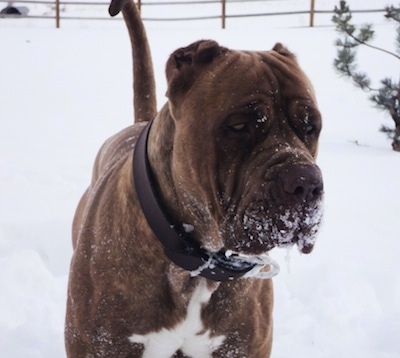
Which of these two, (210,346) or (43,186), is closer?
(210,346)

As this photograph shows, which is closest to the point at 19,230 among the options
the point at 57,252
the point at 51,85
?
the point at 57,252

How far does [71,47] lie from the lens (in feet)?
44.7

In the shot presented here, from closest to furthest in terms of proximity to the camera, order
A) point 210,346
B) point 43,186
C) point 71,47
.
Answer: point 210,346
point 43,186
point 71,47

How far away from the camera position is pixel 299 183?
1.62 metres

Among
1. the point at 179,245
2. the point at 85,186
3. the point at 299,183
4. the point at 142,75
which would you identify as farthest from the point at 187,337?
the point at 85,186

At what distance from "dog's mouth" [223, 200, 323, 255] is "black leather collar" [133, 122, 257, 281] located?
0.71ft

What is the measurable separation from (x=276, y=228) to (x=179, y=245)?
370 mm

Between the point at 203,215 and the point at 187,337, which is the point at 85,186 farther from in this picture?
the point at 203,215

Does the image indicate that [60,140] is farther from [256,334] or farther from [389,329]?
[256,334]

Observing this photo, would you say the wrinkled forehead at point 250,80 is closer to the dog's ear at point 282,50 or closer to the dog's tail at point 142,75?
the dog's ear at point 282,50

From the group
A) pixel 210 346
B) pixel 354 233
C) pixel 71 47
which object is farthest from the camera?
pixel 71 47

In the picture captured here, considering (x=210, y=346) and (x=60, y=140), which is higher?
(x=210, y=346)

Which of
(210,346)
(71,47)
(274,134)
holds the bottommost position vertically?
(71,47)

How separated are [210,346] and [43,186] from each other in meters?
3.56
